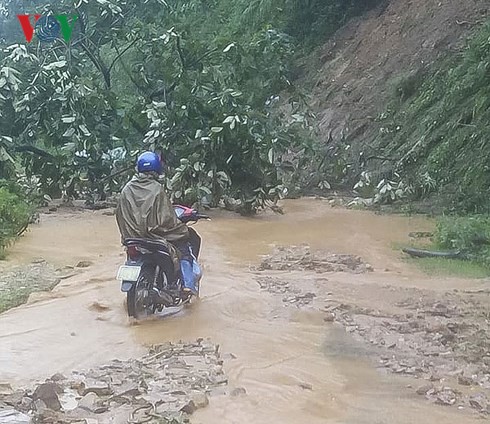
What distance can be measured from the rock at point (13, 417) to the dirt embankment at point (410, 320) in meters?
2.50

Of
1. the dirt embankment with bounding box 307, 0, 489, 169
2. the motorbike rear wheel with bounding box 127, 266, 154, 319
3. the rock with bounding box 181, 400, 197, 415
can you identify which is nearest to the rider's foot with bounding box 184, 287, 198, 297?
the motorbike rear wheel with bounding box 127, 266, 154, 319

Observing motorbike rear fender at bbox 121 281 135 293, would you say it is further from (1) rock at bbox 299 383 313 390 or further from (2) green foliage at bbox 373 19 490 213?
(2) green foliage at bbox 373 19 490 213

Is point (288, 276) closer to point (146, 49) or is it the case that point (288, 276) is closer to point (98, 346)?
point (98, 346)

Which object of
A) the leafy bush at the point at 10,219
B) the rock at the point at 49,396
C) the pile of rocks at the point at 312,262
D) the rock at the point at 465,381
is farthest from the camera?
the leafy bush at the point at 10,219

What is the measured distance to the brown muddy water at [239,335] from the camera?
5629 mm

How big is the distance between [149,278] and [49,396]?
9.18 feet

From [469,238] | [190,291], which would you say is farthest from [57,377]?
[469,238]

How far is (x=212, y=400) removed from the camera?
570cm

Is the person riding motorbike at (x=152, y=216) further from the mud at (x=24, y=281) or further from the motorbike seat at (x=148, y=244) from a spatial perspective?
the mud at (x=24, y=281)

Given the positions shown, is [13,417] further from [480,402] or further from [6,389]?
[480,402]

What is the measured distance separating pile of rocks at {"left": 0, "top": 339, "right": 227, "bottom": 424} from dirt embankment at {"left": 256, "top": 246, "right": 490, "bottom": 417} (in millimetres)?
1389

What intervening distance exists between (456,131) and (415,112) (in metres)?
2.89

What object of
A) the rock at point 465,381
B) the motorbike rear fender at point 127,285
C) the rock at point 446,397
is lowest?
the rock at point 465,381

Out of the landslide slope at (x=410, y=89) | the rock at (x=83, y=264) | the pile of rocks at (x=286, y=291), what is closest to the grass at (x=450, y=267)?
the pile of rocks at (x=286, y=291)
